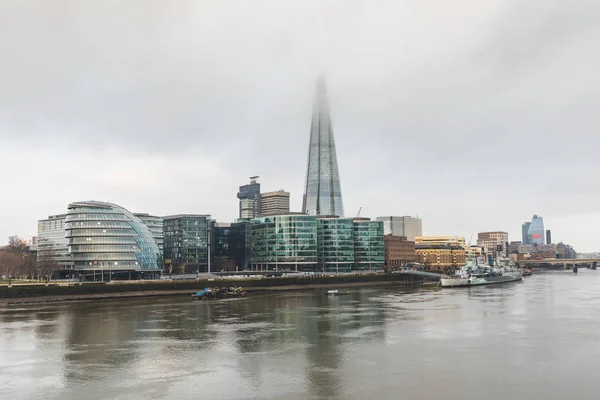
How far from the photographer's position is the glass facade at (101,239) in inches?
5974

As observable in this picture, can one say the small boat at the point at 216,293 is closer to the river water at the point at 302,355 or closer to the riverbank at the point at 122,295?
the riverbank at the point at 122,295

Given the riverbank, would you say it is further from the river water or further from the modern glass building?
the modern glass building

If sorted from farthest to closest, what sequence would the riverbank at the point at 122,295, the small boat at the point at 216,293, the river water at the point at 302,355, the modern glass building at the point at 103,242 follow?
the modern glass building at the point at 103,242 → the small boat at the point at 216,293 → the riverbank at the point at 122,295 → the river water at the point at 302,355

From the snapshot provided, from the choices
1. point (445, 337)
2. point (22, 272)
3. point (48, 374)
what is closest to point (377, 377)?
point (445, 337)

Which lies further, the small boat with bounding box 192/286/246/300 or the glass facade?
the glass facade

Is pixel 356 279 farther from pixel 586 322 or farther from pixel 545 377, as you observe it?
pixel 545 377

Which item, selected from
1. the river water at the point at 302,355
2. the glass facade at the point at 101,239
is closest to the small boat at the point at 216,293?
the river water at the point at 302,355

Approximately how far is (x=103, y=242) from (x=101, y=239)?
110cm

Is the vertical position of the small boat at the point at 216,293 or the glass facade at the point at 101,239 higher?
the glass facade at the point at 101,239

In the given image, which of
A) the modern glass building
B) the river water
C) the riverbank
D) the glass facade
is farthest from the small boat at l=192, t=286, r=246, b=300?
the glass facade

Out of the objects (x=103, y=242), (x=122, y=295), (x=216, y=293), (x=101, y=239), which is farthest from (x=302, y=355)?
(x=101, y=239)

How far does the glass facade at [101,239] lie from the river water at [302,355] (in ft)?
220

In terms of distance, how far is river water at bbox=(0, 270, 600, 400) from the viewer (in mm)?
37562

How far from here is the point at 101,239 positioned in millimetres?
152625
